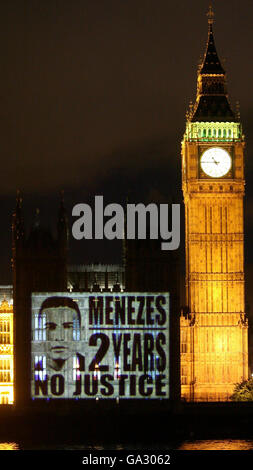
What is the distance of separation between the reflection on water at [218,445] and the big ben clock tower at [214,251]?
2272cm

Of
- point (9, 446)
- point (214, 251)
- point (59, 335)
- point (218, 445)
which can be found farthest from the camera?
point (214, 251)

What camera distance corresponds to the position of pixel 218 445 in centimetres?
10419

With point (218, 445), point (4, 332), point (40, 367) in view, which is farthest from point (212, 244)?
point (218, 445)

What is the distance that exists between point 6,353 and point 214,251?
21.6 metres

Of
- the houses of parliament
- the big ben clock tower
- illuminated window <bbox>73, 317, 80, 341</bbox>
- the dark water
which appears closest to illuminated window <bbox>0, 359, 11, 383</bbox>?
illuminated window <bbox>73, 317, 80, 341</bbox>

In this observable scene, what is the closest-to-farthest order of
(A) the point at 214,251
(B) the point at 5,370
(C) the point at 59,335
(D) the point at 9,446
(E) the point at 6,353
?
(D) the point at 9,446 < (C) the point at 59,335 < (B) the point at 5,370 < (E) the point at 6,353 < (A) the point at 214,251

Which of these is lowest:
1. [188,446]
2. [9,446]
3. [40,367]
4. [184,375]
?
[188,446]

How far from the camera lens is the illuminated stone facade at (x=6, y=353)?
116562 mm

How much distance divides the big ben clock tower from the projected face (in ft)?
63.4

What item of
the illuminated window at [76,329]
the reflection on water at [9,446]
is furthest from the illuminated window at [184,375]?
the reflection on water at [9,446]

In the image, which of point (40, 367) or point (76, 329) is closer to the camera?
point (40, 367)

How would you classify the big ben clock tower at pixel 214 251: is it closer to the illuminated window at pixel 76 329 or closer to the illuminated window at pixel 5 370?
the illuminated window at pixel 5 370

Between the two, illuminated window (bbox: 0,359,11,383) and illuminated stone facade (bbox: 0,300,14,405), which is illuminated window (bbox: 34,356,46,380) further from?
illuminated window (bbox: 0,359,11,383)

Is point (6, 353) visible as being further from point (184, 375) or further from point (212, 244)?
point (212, 244)
